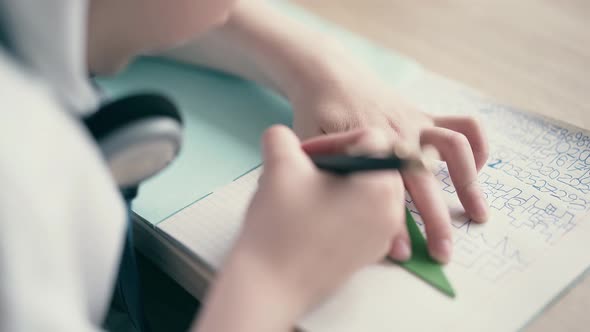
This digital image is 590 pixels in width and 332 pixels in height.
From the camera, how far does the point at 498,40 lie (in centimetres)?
91

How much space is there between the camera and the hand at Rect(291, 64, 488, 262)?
23.3 inches

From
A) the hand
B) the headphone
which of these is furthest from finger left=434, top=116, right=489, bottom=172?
the headphone

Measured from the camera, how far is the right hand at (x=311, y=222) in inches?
18.2

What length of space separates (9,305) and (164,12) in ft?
0.81

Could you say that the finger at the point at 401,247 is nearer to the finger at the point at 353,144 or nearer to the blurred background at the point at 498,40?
the finger at the point at 353,144

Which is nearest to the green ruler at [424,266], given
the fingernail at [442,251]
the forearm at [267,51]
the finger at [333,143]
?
the fingernail at [442,251]

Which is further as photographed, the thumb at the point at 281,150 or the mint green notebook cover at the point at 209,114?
the mint green notebook cover at the point at 209,114

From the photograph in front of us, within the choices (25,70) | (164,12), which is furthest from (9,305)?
(164,12)

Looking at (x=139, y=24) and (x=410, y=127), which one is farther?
(x=410, y=127)

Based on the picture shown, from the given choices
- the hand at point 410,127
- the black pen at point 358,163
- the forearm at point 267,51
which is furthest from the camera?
the forearm at point 267,51

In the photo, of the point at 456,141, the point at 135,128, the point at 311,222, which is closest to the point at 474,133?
the point at 456,141

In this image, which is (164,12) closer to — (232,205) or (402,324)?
(232,205)

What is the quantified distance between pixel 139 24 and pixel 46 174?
0.57 feet

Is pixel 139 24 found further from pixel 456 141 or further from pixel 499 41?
pixel 499 41
